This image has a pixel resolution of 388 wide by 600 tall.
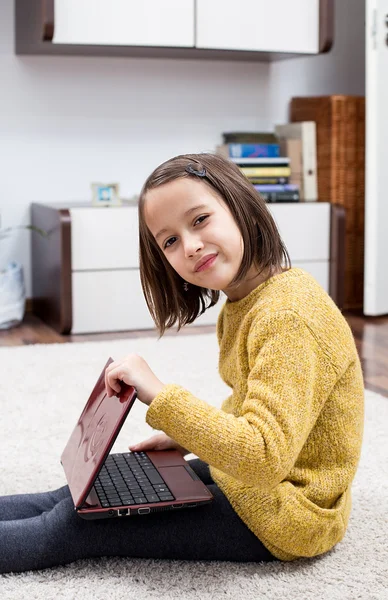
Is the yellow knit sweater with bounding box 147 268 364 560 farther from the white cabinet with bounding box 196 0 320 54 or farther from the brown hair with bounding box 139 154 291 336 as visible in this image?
the white cabinet with bounding box 196 0 320 54

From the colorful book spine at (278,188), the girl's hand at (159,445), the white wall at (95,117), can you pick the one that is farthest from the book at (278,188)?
the girl's hand at (159,445)

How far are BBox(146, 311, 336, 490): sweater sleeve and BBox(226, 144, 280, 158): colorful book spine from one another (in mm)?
2260

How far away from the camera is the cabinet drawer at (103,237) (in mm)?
2803

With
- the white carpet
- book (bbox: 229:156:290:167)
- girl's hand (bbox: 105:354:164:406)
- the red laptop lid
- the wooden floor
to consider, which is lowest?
the white carpet

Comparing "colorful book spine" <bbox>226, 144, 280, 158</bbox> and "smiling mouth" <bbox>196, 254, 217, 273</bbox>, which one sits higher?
"colorful book spine" <bbox>226, 144, 280, 158</bbox>

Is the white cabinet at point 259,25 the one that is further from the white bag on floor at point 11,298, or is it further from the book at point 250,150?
the white bag on floor at point 11,298

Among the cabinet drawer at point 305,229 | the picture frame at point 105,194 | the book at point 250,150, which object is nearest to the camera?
the picture frame at point 105,194

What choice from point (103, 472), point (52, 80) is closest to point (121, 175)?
point (52, 80)

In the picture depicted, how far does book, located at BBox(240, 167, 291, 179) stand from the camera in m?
3.17

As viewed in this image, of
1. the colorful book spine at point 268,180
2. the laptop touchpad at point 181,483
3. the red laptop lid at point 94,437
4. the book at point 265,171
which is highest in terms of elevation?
the book at point 265,171

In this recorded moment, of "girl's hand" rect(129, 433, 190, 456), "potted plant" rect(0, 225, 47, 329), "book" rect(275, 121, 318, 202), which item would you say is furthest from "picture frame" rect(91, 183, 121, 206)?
"girl's hand" rect(129, 433, 190, 456)

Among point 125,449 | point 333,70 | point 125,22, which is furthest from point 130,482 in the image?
point 333,70

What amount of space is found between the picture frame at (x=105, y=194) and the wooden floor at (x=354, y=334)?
18.2 inches

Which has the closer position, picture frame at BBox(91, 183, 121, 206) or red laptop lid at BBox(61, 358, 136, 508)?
red laptop lid at BBox(61, 358, 136, 508)
